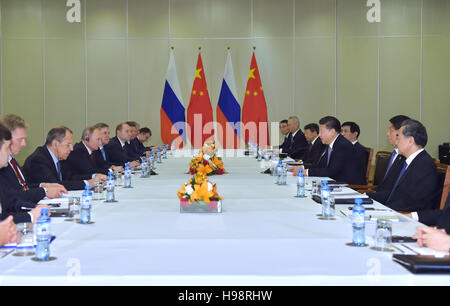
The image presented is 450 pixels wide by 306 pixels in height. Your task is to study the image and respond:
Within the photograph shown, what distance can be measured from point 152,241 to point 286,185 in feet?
8.57

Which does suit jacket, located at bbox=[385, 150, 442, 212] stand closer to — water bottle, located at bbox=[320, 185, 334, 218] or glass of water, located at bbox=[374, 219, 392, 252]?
water bottle, located at bbox=[320, 185, 334, 218]

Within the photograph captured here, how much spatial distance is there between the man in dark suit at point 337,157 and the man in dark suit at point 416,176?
77.7 inches

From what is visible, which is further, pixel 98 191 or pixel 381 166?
pixel 381 166

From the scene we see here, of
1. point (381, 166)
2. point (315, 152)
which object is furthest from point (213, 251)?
point (315, 152)

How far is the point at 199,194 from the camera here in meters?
3.47

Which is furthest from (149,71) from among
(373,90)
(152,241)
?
(152,241)

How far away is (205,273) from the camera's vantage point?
2.08 meters

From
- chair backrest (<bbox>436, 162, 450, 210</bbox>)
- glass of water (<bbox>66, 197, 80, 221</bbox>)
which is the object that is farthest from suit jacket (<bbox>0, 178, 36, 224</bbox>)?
chair backrest (<bbox>436, 162, 450, 210</bbox>)

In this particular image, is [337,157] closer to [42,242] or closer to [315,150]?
[315,150]

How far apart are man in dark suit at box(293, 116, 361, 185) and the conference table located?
2.25 m

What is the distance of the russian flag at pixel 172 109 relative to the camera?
11656 mm

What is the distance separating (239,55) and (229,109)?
4.53ft

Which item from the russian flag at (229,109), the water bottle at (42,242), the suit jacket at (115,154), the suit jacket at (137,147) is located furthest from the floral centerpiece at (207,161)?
the russian flag at (229,109)

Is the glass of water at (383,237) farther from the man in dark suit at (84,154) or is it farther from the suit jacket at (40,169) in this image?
the man in dark suit at (84,154)
